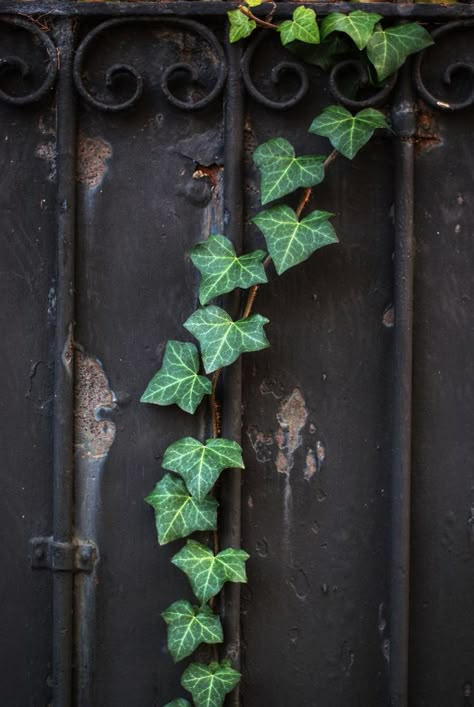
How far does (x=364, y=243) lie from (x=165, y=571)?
901 millimetres

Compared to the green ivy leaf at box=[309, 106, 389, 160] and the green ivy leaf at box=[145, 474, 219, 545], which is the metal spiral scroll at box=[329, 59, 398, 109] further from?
the green ivy leaf at box=[145, 474, 219, 545]

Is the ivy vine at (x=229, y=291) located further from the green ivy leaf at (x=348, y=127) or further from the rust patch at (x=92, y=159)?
the rust patch at (x=92, y=159)

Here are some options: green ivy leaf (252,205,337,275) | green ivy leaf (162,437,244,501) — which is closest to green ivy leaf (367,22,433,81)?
green ivy leaf (252,205,337,275)

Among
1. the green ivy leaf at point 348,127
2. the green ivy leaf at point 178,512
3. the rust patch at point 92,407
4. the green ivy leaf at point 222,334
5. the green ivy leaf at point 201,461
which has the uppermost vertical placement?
the green ivy leaf at point 348,127

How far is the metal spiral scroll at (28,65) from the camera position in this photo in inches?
68.0

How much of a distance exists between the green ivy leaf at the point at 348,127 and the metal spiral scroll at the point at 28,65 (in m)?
0.61

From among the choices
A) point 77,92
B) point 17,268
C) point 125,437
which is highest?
point 77,92

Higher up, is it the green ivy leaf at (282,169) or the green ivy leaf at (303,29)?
the green ivy leaf at (303,29)

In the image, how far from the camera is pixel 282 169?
1.69 meters

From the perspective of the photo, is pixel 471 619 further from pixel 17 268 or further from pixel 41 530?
pixel 17 268

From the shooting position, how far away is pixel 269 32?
1.73m

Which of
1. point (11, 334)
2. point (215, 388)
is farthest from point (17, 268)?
point (215, 388)

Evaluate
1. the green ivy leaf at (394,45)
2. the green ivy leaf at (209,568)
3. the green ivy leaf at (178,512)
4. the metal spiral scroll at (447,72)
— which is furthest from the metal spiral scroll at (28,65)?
the green ivy leaf at (209,568)

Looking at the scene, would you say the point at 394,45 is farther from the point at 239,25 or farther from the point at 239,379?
the point at 239,379
